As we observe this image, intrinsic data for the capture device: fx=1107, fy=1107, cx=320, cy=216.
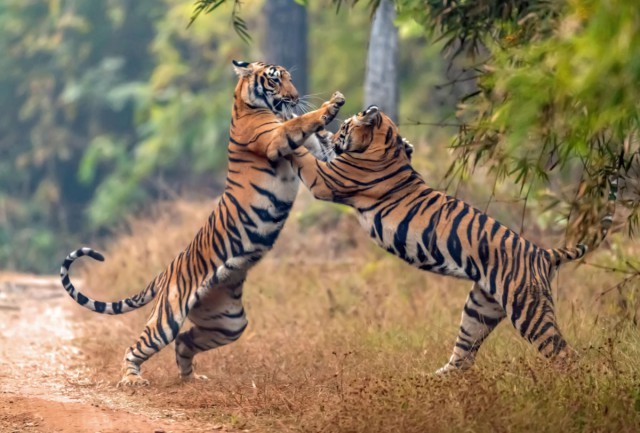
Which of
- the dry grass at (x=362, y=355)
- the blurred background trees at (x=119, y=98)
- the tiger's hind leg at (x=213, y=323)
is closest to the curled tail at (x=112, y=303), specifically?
the tiger's hind leg at (x=213, y=323)

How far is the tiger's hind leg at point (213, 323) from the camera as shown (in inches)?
309

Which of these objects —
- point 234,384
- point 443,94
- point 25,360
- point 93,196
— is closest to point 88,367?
point 25,360

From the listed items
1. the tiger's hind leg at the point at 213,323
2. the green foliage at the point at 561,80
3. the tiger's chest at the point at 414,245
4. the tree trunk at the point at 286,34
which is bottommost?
the tiger's hind leg at the point at 213,323

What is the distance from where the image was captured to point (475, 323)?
23.5 ft

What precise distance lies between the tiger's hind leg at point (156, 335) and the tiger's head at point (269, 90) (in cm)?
147

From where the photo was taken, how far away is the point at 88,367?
888 cm

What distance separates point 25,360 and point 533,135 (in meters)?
5.39

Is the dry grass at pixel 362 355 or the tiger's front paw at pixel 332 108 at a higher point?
the tiger's front paw at pixel 332 108

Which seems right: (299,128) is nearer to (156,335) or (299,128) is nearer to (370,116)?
(370,116)

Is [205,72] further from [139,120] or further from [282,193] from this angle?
[282,193]

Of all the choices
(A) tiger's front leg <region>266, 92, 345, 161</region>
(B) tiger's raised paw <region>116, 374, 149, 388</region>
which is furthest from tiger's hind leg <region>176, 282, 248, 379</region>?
(A) tiger's front leg <region>266, 92, 345, 161</region>

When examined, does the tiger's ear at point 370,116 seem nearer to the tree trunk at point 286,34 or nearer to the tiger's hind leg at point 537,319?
the tiger's hind leg at point 537,319

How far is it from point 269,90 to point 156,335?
1.88m

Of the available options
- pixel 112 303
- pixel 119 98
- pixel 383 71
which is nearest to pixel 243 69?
pixel 112 303
